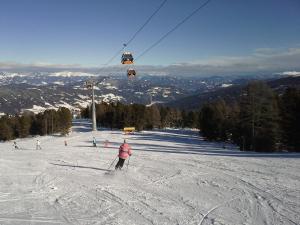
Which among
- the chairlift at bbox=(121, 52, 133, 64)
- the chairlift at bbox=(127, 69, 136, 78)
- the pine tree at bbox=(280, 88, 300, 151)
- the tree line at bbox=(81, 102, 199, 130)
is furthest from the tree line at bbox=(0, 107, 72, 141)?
the chairlift at bbox=(121, 52, 133, 64)

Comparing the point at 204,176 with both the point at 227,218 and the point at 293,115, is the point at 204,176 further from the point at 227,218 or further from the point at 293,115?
the point at 293,115

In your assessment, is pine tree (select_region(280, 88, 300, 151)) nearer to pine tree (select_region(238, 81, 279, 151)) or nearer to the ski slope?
pine tree (select_region(238, 81, 279, 151))

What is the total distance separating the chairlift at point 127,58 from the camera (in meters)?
38.2

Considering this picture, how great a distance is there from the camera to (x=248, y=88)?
5669 cm

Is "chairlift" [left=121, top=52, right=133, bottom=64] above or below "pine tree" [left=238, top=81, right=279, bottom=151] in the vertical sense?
above

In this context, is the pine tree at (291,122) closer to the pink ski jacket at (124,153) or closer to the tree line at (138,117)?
the pink ski jacket at (124,153)

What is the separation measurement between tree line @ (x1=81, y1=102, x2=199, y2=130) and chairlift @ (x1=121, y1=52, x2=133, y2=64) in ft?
200

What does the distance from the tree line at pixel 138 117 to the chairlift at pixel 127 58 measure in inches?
2402

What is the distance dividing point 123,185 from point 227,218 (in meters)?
6.05

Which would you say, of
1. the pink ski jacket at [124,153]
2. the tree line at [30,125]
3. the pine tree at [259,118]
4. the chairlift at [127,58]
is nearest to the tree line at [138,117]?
the tree line at [30,125]

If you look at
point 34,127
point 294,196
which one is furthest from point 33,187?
point 34,127

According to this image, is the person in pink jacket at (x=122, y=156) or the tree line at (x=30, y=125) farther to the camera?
the tree line at (x=30, y=125)

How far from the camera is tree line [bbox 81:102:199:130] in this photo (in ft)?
334

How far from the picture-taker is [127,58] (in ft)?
127
